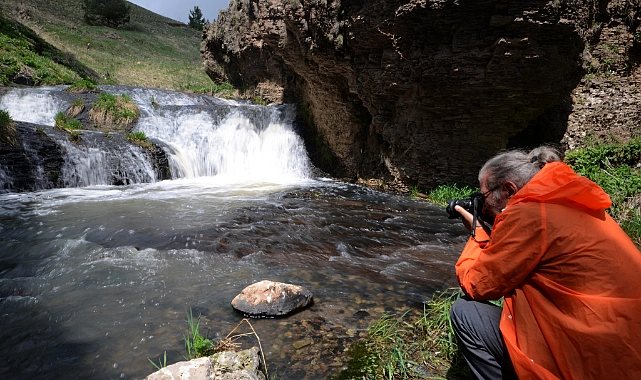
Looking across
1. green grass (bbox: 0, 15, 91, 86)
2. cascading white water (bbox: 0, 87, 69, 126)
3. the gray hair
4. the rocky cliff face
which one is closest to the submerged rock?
the gray hair

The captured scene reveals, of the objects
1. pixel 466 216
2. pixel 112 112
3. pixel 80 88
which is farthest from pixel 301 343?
pixel 80 88

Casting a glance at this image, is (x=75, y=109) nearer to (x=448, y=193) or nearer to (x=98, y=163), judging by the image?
(x=98, y=163)

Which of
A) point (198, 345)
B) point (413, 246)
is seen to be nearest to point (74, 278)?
point (198, 345)

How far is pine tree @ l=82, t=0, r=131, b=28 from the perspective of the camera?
35.3 metres

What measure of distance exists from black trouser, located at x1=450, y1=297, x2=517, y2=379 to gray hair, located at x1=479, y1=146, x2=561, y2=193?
0.68 meters

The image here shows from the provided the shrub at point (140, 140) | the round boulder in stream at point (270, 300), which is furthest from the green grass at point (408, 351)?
the shrub at point (140, 140)

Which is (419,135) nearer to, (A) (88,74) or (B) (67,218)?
(B) (67,218)

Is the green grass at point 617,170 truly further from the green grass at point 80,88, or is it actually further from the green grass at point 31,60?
the green grass at point 31,60

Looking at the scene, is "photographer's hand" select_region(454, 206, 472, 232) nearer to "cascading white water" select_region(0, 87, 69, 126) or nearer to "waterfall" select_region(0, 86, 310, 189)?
"waterfall" select_region(0, 86, 310, 189)

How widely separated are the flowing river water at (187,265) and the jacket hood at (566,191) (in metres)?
1.77

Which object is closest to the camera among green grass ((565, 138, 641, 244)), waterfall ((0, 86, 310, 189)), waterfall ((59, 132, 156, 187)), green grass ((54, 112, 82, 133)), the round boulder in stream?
the round boulder in stream

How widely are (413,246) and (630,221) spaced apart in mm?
3594

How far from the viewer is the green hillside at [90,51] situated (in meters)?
18.1

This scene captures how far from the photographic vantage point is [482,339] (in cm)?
186
